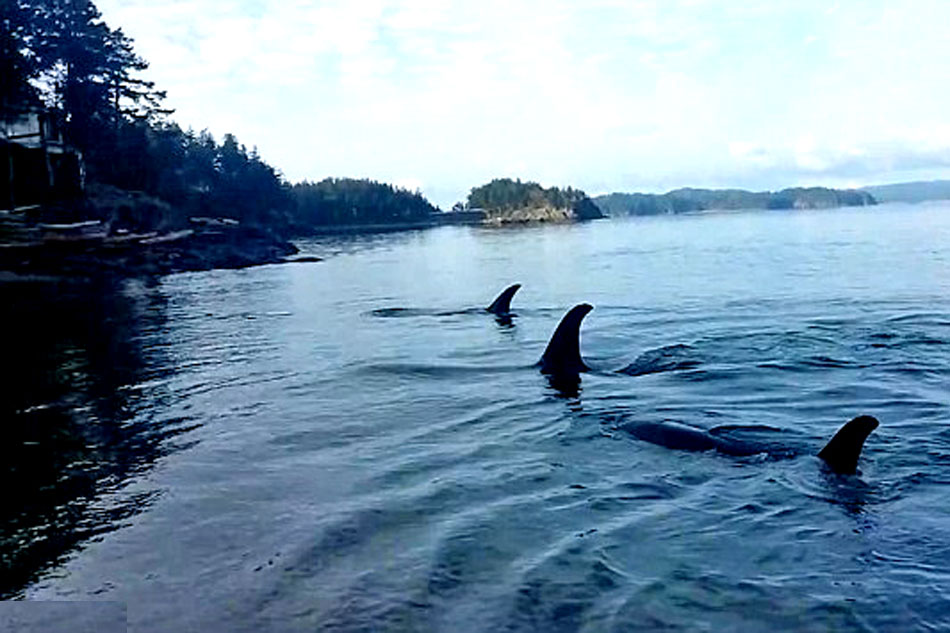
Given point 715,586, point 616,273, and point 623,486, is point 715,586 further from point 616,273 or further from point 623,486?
point 616,273

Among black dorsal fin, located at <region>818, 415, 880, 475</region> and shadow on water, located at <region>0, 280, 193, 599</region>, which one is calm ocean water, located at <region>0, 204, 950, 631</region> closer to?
shadow on water, located at <region>0, 280, 193, 599</region>

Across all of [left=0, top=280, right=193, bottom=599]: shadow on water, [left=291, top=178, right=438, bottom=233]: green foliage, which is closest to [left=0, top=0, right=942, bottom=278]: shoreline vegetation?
[left=0, top=280, right=193, bottom=599]: shadow on water

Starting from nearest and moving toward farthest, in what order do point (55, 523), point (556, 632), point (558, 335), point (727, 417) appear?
1. point (556, 632)
2. point (55, 523)
3. point (727, 417)
4. point (558, 335)

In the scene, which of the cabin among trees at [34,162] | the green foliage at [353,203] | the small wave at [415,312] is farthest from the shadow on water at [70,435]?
the green foliage at [353,203]

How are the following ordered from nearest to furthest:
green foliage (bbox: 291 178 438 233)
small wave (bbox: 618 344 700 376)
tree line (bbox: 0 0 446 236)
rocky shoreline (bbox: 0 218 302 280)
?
small wave (bbox: 618 344 700 376) → rocky shoreline (bbox: 0 218 302 280) → tree line (bbox: 0 0 446 236) → green foliage (bbox: 291 178 438 233)

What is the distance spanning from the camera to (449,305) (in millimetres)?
30688

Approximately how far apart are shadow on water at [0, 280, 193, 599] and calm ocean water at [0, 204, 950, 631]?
0.15 feet

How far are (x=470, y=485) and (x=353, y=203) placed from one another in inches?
6684

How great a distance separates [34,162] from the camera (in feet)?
159

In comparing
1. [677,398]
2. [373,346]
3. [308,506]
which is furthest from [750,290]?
[308,506]

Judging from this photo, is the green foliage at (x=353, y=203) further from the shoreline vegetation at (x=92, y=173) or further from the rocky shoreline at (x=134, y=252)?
the rocky shoreline at (x=134, y=252)

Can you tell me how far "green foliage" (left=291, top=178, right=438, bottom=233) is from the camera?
167500 millimetres

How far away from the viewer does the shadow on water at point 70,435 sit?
27.1ft

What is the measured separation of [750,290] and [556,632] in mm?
27436
